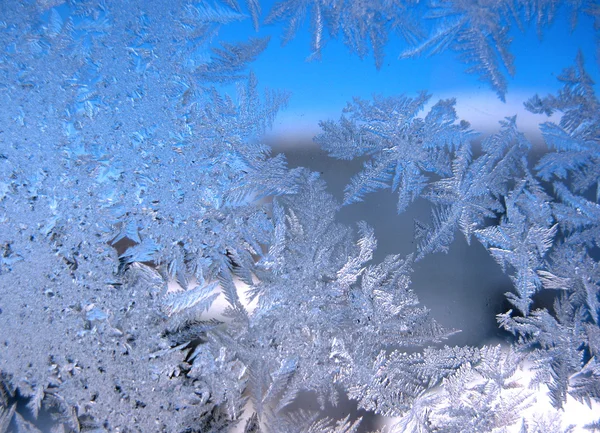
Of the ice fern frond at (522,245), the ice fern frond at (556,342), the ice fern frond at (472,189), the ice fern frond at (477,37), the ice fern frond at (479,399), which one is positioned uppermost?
the ice fern frond at (477,37)

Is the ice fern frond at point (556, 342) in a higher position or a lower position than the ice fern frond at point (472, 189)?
lower

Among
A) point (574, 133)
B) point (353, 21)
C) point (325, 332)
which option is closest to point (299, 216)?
point (325, 332)

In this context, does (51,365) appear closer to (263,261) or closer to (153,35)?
(263,261)

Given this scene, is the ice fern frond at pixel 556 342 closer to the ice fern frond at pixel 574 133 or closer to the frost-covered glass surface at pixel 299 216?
the frost-covered glass surface at pixel 299 216

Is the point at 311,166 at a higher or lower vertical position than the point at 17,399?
higher

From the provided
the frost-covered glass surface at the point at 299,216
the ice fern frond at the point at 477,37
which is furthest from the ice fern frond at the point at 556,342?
the ice fern frond at the point at 477,37

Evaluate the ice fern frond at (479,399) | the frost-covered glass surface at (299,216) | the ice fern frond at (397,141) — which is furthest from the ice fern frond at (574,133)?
the ice fern frond at (479,399)

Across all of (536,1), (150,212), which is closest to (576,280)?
(536,1)
